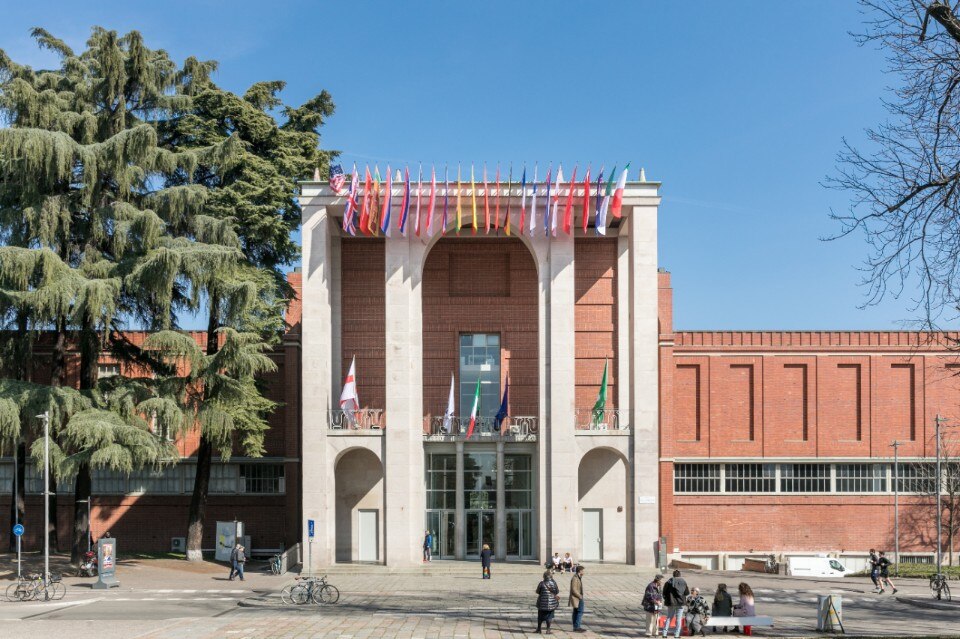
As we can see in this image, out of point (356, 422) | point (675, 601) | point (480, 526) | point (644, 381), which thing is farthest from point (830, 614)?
point (356, 422)

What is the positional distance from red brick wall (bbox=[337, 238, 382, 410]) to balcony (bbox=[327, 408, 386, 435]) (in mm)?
1492

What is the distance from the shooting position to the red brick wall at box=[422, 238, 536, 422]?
43.8 metres

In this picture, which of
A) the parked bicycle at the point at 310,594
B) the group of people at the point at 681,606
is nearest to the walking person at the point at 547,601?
the group of people at the point at 681,606

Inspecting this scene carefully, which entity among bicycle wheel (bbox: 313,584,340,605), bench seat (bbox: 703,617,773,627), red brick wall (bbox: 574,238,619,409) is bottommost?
bicycle wheel (bbox: 313,584,340,605)

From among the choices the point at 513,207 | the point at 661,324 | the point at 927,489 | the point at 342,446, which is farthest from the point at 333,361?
the point at 927,489

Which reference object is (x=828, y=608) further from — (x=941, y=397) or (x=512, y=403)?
(x=941, y=397)

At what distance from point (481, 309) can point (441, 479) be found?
8.00 m

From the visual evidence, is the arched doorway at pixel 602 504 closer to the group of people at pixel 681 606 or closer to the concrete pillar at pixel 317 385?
the concrete pillar at pixel 317 385

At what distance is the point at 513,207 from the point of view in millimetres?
41438

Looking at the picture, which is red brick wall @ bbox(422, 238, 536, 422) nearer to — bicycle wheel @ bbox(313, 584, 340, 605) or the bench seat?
bicycle wheel @ bbox(313, 584, 340, 605)

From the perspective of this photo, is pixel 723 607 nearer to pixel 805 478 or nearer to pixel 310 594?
pixel 310 594

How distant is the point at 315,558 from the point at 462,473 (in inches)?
284

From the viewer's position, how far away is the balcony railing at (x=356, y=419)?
1607 inches

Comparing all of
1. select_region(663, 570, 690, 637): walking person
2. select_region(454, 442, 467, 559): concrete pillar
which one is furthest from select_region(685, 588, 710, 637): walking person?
select_region(454, 442, 467, 559): concrete pillar
